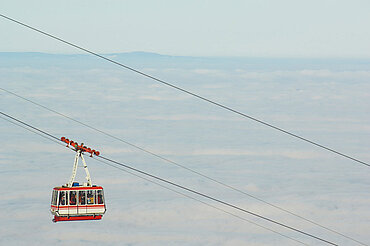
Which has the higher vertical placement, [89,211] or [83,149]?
[83,149]

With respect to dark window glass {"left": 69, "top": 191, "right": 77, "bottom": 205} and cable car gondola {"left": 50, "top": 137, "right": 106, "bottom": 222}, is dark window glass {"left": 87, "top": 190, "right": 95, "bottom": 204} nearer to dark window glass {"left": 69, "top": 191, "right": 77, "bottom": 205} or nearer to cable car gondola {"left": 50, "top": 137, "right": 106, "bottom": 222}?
cable car gondola {"left": 50, "top": 137, "right": 106, "bottom": 222}

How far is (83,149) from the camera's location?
7644cm

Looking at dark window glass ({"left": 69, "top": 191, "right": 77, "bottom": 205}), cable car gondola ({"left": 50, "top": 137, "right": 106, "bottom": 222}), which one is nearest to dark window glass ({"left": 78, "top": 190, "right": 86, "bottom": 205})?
cable car gondola ({"left": 50, "top": 137, "right": 106, "bottom": 222})

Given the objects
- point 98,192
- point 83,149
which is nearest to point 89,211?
point 98,192

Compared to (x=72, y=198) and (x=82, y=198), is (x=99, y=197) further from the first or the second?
(x=72, y=198)

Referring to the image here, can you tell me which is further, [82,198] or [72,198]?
[72,198]

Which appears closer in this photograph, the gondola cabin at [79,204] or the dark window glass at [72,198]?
the gondola cabin at [79,204]

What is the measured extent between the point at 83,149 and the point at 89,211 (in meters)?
8.78

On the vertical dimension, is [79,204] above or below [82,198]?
below

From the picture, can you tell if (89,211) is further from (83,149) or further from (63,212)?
(83,149)

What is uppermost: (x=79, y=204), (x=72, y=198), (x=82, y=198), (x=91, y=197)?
(x=91, y=197)

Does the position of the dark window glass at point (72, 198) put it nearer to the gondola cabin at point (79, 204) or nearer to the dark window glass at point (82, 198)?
the gondola cabin at point (79, 204)

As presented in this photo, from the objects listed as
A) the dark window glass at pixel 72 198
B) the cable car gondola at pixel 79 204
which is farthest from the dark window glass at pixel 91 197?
the dark window glass at pixel 72 198

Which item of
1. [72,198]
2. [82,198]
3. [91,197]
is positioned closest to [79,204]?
[82,198]
